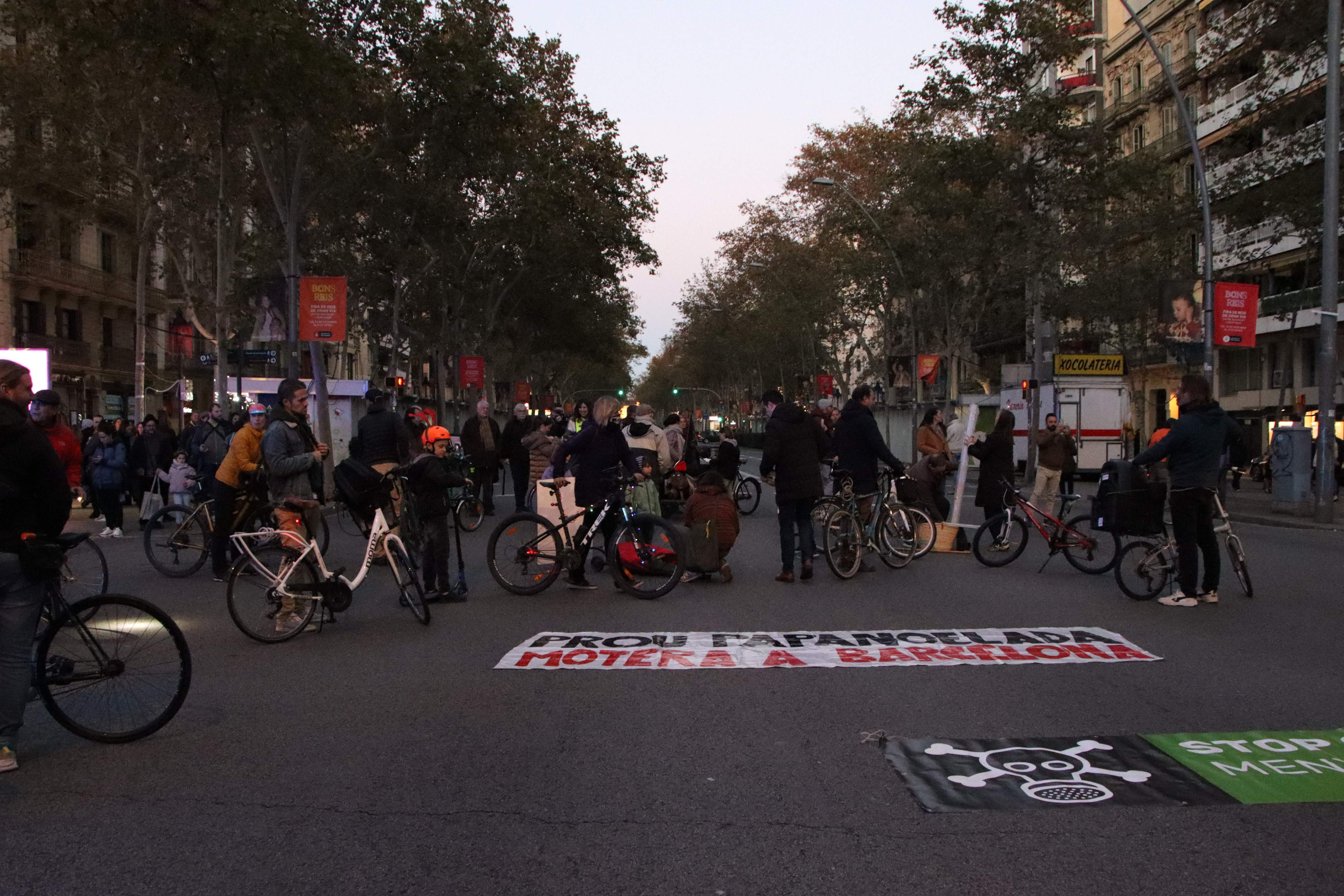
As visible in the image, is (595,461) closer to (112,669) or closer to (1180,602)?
(1180,602)

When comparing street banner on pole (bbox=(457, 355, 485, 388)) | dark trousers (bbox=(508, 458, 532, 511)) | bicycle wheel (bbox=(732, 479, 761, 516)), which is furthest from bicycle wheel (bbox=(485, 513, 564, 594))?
street banner on pole (bbox=(457, 355, 485, 388))

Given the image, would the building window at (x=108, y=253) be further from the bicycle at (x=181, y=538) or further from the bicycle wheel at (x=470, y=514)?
the bicycle at (x=181, y=538)

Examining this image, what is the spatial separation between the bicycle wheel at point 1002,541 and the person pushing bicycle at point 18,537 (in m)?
9.11

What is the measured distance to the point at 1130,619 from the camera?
Answer: 9086mm

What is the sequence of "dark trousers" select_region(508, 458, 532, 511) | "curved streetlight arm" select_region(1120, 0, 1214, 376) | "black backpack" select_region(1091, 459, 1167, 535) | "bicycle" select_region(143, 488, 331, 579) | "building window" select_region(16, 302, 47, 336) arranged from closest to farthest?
"black backpack" select_region(1091, 459, 1167, 535)
"bicycle" select_region(143, 488, 331, 579)
"dark trousers" select_region(508, 458, 532, 511)
"curved streetlight arm" select_region(1120, 0, 1214, 376)
"building window" select_region(16, 302, 47, 336)

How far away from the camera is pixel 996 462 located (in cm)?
1313

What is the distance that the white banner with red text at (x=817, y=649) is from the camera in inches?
292

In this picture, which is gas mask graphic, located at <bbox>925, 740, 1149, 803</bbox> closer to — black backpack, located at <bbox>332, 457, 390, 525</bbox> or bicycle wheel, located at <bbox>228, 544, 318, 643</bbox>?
bicycle wheel, located at <bbox>228, 544, 318, 643</bbox>

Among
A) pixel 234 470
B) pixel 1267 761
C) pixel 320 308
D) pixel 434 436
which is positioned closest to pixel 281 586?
pixel 434 436

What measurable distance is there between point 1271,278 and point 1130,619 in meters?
38.7

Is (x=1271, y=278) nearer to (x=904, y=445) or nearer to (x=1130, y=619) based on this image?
(x=904, y=445)

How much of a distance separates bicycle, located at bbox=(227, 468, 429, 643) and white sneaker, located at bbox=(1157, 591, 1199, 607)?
5.68m

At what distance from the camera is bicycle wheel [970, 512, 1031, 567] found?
40.7 feet

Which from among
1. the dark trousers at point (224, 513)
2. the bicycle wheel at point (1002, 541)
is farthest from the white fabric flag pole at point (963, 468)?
the dark trousers at point (224, 513)
